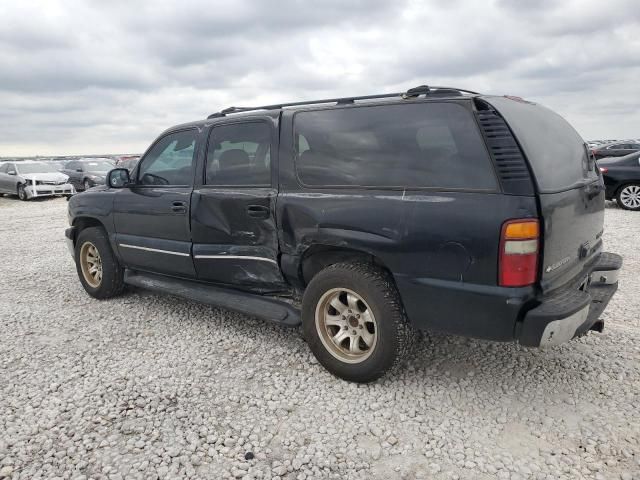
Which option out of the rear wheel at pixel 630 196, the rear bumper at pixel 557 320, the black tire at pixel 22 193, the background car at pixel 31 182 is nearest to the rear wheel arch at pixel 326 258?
the rear bumper at pixel 557 320

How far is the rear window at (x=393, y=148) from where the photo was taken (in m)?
2.77

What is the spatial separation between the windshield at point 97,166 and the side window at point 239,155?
62.1 ft

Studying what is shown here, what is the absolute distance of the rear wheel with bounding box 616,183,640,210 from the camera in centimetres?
1098

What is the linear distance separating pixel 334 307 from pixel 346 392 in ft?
1.82

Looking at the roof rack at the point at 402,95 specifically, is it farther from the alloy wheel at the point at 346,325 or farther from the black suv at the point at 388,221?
the alloy wheel at the point at 346,325

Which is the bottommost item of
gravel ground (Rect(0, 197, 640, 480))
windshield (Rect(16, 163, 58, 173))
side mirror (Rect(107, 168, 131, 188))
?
gravel ground (Rect(0, 197, 640, 480))

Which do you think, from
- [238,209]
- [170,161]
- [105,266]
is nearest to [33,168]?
[105,266]

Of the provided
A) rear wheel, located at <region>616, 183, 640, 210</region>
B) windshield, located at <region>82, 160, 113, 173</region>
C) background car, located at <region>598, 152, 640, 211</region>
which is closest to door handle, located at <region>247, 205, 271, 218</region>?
background car, located at <region>598, 152, 640, 211</region>

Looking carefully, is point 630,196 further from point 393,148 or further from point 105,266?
point 105,266

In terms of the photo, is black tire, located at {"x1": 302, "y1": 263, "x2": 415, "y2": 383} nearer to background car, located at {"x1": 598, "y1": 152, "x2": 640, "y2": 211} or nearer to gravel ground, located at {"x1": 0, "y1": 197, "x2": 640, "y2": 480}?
gravel ground, located at {"x1": 0, "y1": 197, "x2": 640, "y2": 480}

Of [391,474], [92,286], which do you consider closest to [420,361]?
[391,474]

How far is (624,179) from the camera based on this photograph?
36.1 ft

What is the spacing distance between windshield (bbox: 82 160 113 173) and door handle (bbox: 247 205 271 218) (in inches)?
767

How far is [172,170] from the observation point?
4.39 meters
